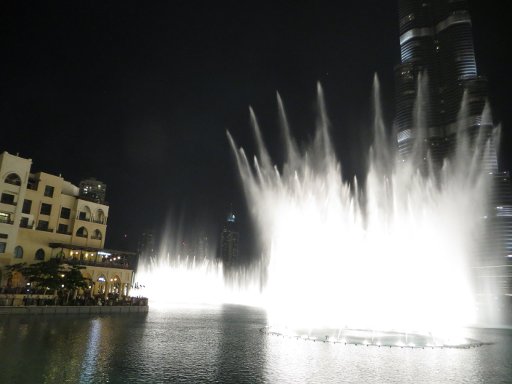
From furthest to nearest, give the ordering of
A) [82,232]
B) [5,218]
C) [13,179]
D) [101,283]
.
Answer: [82,232] → [101,283] → [13,179] → [5,218]

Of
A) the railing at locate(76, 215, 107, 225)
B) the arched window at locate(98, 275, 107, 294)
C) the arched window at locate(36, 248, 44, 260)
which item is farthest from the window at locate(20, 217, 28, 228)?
the arched window at locate(98, 275, 107, 294)

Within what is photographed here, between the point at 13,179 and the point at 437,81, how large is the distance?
173m

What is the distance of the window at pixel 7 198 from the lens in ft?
185

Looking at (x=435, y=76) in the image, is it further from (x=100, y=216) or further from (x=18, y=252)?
(x=18, y=252)

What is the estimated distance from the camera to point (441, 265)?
74.3m

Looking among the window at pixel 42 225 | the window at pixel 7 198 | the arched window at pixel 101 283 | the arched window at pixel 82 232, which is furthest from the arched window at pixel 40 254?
the arched window at pixel 101 283

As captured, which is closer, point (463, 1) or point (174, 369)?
point (174, 369)

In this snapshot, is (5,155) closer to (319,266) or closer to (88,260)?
(88,260)

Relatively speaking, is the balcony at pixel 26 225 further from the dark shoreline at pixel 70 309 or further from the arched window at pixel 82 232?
the dark shoreline at pixel 70 309

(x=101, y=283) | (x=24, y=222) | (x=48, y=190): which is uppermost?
(x=48, y=190)

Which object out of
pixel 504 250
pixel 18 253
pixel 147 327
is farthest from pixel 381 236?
pixel 504 250

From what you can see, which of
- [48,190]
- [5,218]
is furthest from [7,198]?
[48,190]

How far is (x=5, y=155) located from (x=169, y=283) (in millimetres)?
86560

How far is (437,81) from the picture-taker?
178250mm
